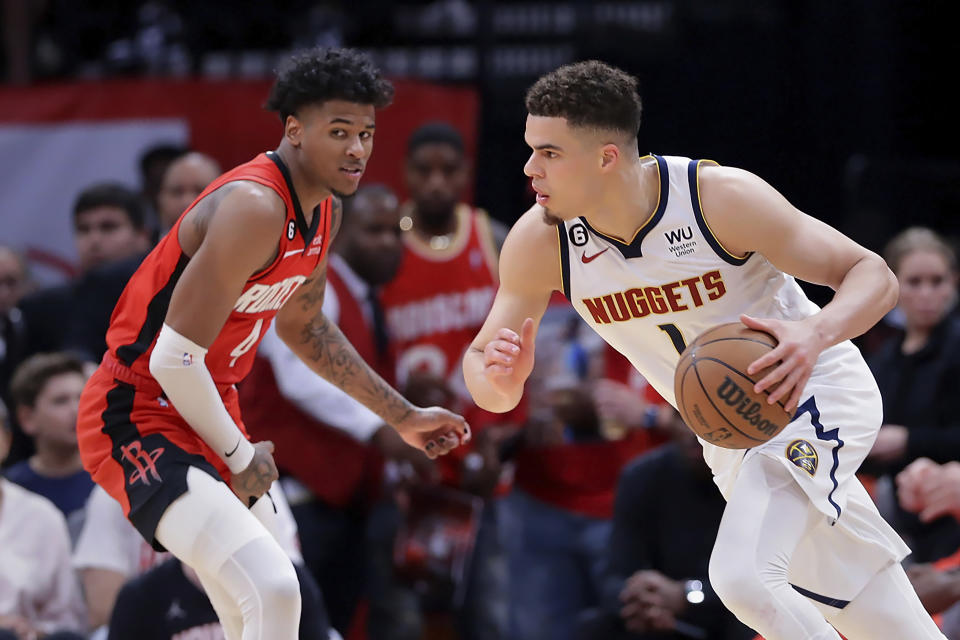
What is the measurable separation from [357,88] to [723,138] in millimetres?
4609

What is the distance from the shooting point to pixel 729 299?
3990mm

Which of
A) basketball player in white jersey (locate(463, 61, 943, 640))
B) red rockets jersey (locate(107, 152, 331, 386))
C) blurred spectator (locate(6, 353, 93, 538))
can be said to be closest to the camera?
basketball player in white jersey (locate(463, 61, 943, 640))

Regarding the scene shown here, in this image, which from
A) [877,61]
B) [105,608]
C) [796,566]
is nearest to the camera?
[796,566]

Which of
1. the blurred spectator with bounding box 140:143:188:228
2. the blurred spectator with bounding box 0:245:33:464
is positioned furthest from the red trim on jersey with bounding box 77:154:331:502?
the blurred spectator with bounding box 140:143:188:228

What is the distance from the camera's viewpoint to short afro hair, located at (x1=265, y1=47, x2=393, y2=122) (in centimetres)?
420

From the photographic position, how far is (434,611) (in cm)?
634

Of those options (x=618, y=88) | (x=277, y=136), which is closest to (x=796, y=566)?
(x=618, y=88)

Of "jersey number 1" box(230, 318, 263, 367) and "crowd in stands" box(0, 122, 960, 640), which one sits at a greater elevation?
"jersey number 1" box(230, 318, 263, 367)

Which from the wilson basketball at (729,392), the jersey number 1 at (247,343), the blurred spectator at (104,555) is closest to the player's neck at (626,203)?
the wilson basketball at (729,392)

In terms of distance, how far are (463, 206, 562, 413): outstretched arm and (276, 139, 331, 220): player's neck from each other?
607mm

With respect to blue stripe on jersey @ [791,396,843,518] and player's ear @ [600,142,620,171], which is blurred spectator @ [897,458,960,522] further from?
player's ear @ [600,142,620,171]

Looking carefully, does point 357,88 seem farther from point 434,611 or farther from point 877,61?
point 877,61

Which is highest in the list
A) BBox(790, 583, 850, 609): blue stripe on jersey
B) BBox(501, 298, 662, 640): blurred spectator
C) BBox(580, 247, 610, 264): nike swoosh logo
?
BBox(580, 247, 610, 264): nike swoosh logo

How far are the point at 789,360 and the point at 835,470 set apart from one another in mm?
494
